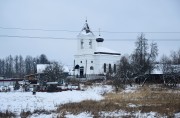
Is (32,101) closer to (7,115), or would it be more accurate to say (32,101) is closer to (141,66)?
(7,115)

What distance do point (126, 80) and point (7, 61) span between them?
3797 inches

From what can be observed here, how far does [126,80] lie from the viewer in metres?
47.9

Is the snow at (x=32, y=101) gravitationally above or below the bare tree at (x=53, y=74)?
below

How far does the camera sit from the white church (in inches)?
3036

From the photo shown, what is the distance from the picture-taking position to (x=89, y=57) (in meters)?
77.4

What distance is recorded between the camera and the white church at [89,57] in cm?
7712

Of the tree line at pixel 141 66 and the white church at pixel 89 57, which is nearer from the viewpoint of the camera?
the tree line at pixel 141 66

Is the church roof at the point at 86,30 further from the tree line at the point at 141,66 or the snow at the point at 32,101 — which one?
the snow at the point at 32,101

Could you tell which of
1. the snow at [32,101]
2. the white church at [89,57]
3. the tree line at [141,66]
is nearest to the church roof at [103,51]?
the white church at [89,57]

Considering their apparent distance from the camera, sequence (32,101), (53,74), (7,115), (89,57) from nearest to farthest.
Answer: (7,115)
(32,101)
(53,74)
(89,57)

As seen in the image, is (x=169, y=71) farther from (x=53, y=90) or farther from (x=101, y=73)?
(x=101, y=73)

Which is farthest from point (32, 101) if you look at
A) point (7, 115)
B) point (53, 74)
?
point (53, 74)

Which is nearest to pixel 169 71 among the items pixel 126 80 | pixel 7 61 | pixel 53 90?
pixel 126 80

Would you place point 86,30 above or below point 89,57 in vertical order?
above
